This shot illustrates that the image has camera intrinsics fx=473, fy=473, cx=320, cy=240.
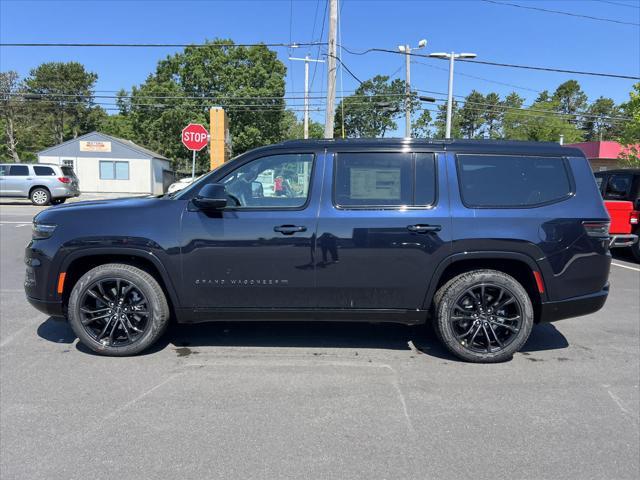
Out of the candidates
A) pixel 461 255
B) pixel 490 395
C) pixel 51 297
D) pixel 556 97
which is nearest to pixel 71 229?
pixel 51 297

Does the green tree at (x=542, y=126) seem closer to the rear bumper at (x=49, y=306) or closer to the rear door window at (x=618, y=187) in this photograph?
the rear door window at (x=618, y=187)

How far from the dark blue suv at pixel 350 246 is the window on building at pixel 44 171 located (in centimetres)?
1943

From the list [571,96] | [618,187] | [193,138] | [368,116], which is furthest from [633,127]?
[571,96]

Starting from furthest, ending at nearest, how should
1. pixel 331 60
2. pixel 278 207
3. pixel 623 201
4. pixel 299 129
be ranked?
pixel 299 129, pixel 331 60, pixel 623 201, pixel 278 207

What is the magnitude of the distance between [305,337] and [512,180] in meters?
2.46

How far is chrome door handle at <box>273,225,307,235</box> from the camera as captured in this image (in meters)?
3.92

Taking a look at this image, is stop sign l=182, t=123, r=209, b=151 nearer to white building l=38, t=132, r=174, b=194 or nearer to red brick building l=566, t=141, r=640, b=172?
white building l=38, t=132, r=174, b=194

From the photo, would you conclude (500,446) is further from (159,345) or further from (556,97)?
(556,97)

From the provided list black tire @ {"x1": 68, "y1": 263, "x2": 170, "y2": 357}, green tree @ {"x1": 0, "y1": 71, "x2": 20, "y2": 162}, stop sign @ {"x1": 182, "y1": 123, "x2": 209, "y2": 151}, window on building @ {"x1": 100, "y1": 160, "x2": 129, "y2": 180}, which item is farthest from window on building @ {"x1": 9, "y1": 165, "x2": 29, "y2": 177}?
green tree @ {"x1": 0, "y1": 71, "x2": 20, "y2": 162}

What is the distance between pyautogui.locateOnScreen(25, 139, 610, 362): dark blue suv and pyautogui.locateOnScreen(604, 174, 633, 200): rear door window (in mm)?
7544

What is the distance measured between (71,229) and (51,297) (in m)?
0.63

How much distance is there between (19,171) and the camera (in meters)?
20.9

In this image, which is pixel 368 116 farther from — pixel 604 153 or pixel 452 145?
pixel 452 145

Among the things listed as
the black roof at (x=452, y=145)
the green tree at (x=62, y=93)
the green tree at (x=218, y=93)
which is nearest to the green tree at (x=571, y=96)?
the green tree at (x=218, y=93)
